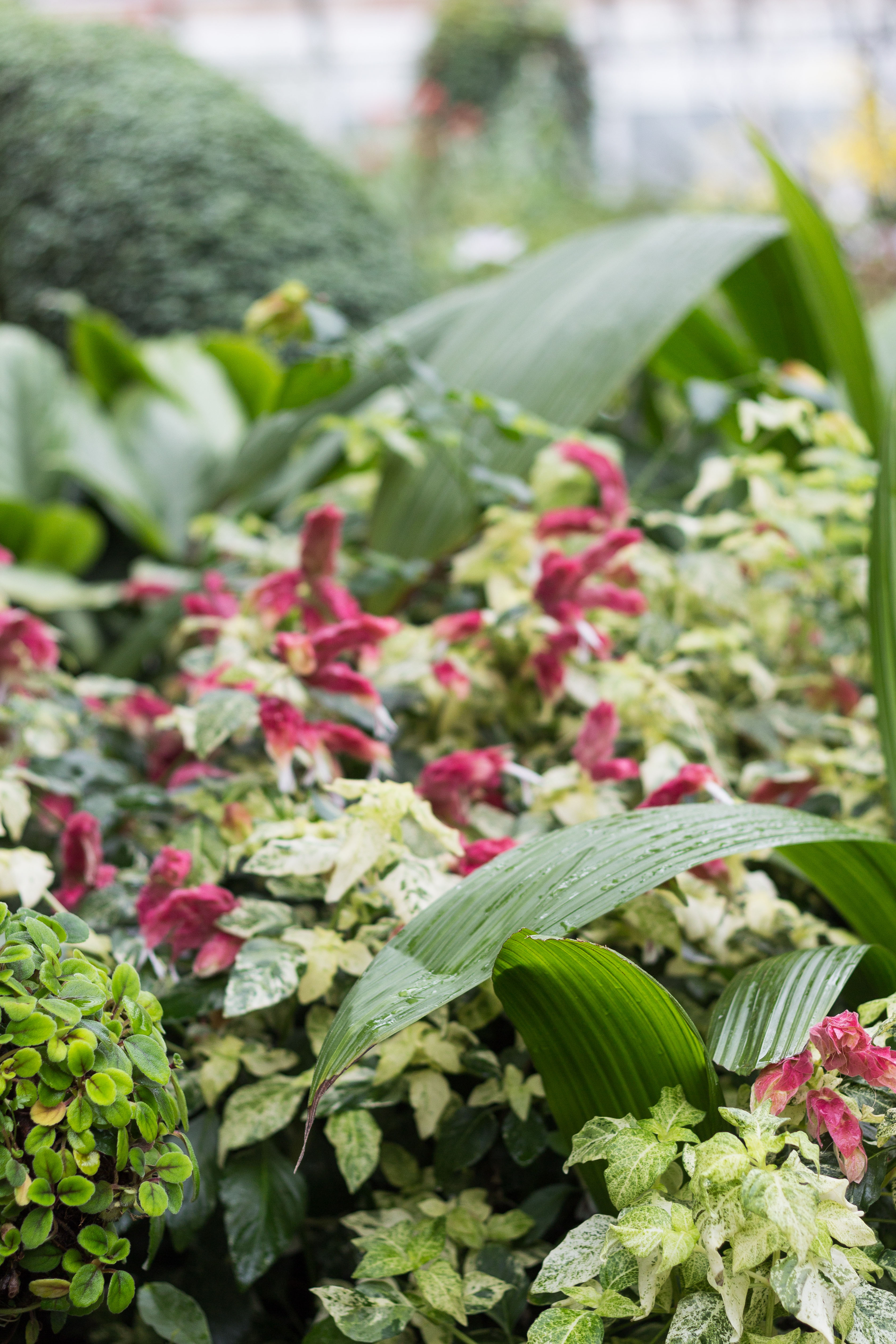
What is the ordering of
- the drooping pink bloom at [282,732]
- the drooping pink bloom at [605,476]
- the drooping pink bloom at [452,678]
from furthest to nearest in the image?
1. the drooping pink bloom at [605,476]
2. the drooping pink bloom at [452,678]
3. the drooping pink bloom at [282,732]

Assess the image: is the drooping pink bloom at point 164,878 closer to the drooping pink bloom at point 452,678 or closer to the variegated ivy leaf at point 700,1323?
the drooping pink bloom at point 452,678

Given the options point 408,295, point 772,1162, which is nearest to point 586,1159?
point 772,1162

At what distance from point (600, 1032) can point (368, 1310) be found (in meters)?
0.22

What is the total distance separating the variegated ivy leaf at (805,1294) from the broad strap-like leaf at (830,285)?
1291 millimetres

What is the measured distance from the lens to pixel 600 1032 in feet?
2.19

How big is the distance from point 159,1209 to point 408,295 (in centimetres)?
255

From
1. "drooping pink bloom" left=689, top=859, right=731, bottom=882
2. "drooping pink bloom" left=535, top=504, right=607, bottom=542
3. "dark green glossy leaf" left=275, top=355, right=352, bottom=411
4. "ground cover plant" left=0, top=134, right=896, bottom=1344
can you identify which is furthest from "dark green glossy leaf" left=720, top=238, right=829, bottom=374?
"drooping pink bloom" left=689, top=859, right=731, bottom=882

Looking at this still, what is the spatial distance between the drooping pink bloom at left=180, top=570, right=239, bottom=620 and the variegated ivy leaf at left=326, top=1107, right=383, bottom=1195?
0.61 m

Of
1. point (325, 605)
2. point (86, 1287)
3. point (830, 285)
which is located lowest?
point (86, 1287)

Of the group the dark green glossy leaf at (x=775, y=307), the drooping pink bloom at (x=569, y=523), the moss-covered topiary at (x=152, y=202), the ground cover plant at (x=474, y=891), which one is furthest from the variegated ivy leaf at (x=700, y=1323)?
the moss-covered topiary at (x=152, y=202)

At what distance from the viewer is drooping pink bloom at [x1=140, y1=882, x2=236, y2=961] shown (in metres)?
0.78

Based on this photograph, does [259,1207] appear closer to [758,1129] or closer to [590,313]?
[758,1129]

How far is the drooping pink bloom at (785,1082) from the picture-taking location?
616 millimetres

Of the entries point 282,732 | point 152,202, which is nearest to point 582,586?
point 282,732
